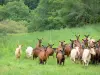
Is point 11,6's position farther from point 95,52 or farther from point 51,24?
point 95,52

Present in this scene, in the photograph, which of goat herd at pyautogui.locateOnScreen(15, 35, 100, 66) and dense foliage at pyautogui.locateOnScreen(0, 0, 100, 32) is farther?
dense foliage at pyautogui.locateOnScreen(0, 0, 100, 32)

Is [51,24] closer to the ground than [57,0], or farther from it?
closer to the ground

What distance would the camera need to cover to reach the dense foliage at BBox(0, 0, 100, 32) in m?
43.4

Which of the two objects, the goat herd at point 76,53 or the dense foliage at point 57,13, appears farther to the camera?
the dense foliage at point 57,13

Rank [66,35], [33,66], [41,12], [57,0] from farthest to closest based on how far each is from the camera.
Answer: [41,12]
[57,0]
[66,35]
[33,66]

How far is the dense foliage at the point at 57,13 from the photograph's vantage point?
43438mm

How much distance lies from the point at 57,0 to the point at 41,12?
565 cm

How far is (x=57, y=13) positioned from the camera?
5394cm

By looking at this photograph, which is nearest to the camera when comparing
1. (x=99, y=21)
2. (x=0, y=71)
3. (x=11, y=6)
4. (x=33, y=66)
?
(x=0, y=71)

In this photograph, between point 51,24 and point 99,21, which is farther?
point 51,24

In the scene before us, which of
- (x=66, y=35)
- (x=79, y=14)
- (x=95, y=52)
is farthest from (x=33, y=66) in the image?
(x=79, y=14)

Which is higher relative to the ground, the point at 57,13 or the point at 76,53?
the point at 57,13

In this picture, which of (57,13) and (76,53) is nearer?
(76,53)

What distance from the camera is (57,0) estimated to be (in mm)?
53750
